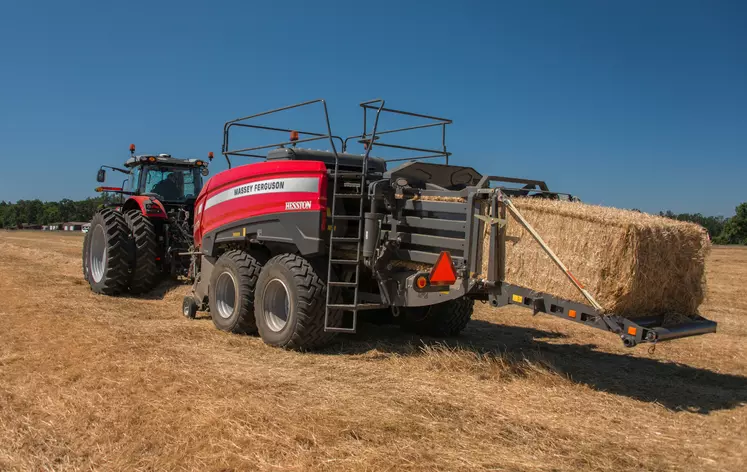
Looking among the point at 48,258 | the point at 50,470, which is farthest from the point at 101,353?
the point at 48,258

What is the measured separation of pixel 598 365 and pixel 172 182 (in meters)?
8.78

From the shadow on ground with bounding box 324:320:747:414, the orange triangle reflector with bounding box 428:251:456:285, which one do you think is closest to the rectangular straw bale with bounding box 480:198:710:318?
the orange triangle reflector with bounding box 428:251:456:285

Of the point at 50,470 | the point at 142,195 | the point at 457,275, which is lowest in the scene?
the point at 50,470

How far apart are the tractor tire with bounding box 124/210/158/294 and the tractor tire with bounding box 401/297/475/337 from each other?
5152 millimetres

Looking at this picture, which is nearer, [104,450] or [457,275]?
[104,450]

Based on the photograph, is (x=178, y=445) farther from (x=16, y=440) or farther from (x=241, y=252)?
(x=241, y=252)

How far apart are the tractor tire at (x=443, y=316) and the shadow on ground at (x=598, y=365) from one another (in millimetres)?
172

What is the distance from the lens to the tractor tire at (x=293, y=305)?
638 cm

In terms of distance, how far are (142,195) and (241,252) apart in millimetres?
5031

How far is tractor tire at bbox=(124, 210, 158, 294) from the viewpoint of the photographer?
1054 cm

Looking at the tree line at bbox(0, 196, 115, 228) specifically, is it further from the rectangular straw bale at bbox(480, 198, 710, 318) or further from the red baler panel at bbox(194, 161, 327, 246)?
the rectangular straw bale at bbox(480, 198, 710, 318)

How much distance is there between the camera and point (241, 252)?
7695mm

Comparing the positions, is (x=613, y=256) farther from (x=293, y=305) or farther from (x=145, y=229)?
(x=145, y=229)

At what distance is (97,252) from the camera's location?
37.0ft
